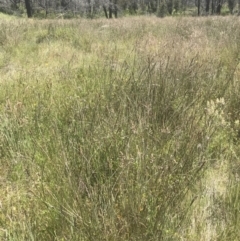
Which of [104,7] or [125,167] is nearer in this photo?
[125,167]

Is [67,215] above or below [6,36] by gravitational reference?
below

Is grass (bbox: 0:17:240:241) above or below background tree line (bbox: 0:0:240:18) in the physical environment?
below

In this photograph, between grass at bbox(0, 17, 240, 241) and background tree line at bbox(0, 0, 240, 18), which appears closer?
grass at bbox(0, 17, 240, 241)

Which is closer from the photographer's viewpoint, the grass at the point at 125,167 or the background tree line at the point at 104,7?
the grass at the point at 125,167

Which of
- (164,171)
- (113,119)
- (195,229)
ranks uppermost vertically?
(113,119)

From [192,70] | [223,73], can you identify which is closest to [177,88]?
[192,70]

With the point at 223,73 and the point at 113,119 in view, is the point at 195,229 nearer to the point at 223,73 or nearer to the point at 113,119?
the point at 113,119

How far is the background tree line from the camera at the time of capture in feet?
116

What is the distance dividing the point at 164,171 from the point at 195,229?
39 cm

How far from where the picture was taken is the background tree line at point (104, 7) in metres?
35.2

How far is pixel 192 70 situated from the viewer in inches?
128

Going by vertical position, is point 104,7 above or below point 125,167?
above

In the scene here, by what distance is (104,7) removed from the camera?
37.0 m

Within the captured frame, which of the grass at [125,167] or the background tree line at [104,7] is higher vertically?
the background tree line at [104,7]
